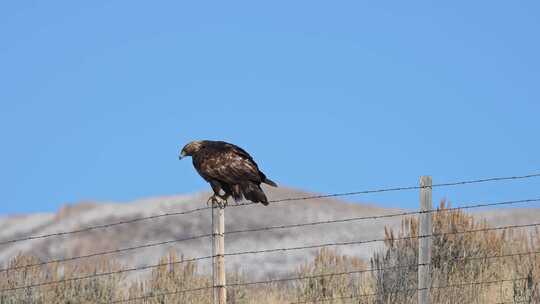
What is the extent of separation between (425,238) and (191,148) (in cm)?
320

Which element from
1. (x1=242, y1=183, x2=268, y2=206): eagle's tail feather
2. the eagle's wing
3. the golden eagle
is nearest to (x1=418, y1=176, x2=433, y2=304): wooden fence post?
the golden eagle

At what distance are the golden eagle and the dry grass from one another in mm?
2020

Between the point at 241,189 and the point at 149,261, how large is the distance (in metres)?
21.7

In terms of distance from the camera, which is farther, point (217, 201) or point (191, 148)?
point (191, 148)

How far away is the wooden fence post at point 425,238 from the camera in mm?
12070

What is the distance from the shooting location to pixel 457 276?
1561cm

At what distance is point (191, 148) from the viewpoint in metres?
14.2

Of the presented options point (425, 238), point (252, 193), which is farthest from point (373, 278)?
point (425, 238)

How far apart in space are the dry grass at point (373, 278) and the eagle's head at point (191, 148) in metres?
1.69

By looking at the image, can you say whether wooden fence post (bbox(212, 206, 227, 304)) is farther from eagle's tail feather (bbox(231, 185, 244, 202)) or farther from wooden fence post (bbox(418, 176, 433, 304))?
wooden fence post (bbox(418, 176, 433, 304))

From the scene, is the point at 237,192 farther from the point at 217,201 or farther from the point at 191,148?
the point at 191,148

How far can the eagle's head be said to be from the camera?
14198 mm

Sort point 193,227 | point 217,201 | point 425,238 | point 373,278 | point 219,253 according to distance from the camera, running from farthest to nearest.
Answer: point 193,227
point 373,278
point 217,201
point 425,238
point 219,253

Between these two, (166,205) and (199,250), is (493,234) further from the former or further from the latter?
(166,205)
